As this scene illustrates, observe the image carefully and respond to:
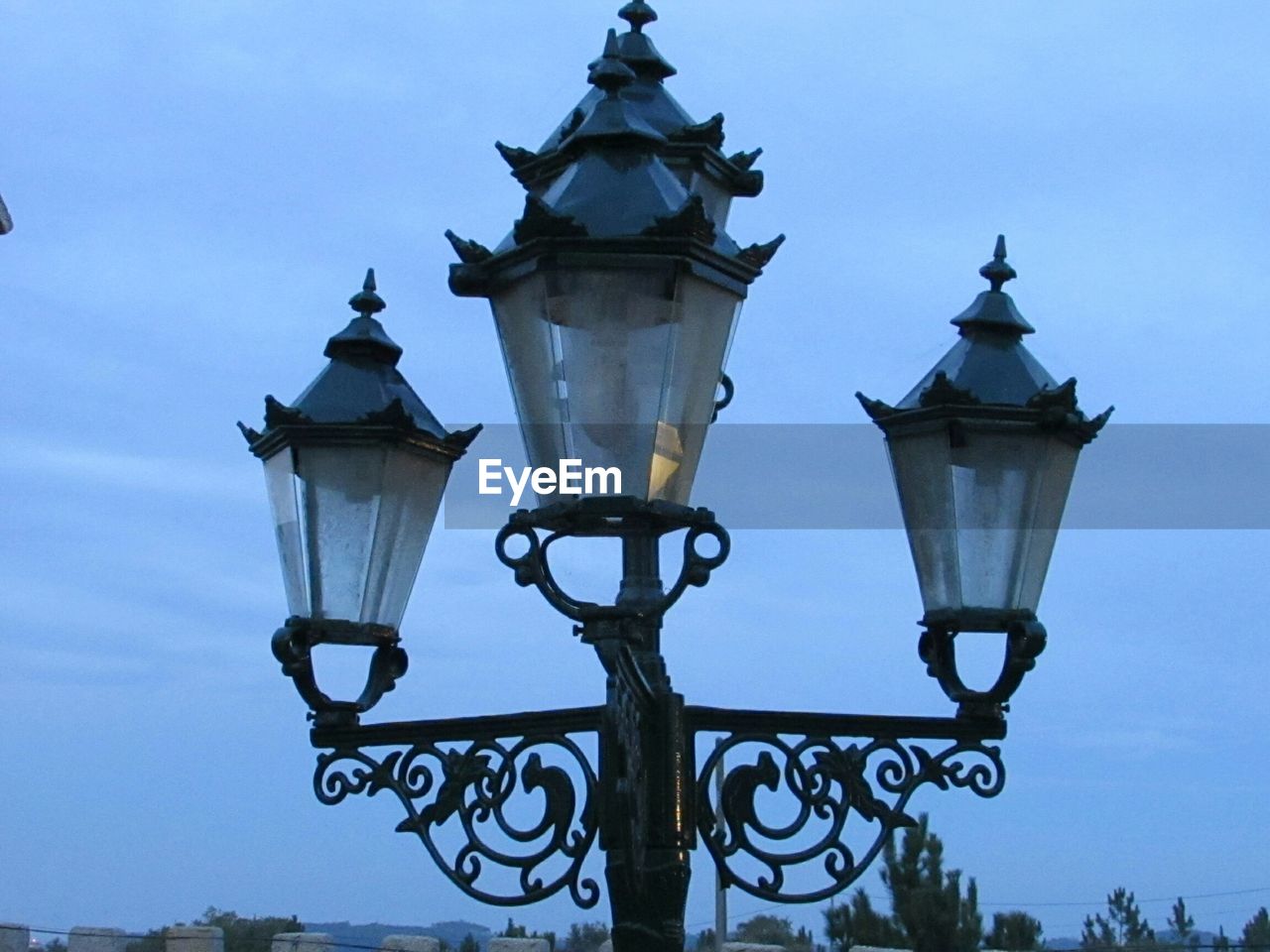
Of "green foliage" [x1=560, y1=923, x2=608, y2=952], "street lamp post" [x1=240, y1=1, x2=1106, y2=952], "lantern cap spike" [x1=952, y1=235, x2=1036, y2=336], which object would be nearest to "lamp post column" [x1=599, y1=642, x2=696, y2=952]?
"street lamp post" [x1=240, y1=1, x2=1106, y2=952]

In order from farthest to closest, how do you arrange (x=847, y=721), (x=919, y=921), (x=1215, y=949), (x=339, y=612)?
(x=919, y=921) → (x=1215, y=949) → (x=339, y=612) → (x=847, y=721)

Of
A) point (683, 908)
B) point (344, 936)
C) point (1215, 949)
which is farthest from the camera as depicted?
point (344, 936)

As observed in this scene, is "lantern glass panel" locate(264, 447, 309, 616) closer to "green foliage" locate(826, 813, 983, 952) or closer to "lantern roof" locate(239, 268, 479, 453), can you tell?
"lantern roof" locate(239, 268, 479, 453)

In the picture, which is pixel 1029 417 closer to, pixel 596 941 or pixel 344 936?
pixel 344 936

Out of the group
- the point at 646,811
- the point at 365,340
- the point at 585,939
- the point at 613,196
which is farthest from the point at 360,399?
the point at 585,939

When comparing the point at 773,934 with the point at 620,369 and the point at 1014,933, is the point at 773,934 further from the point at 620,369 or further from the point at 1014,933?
the point at 620,369

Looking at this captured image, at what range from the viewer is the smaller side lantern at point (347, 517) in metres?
4.20

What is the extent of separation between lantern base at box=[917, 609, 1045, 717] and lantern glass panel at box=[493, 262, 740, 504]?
626mm

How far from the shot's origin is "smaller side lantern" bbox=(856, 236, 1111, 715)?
13.1 ft

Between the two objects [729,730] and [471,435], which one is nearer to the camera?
[729,730]

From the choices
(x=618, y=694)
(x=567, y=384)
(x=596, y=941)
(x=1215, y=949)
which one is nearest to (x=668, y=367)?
(x=567, y=384)

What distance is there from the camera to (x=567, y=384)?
3641 mm

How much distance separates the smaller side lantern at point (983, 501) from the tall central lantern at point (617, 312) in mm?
468

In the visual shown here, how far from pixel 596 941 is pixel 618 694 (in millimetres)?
12657
